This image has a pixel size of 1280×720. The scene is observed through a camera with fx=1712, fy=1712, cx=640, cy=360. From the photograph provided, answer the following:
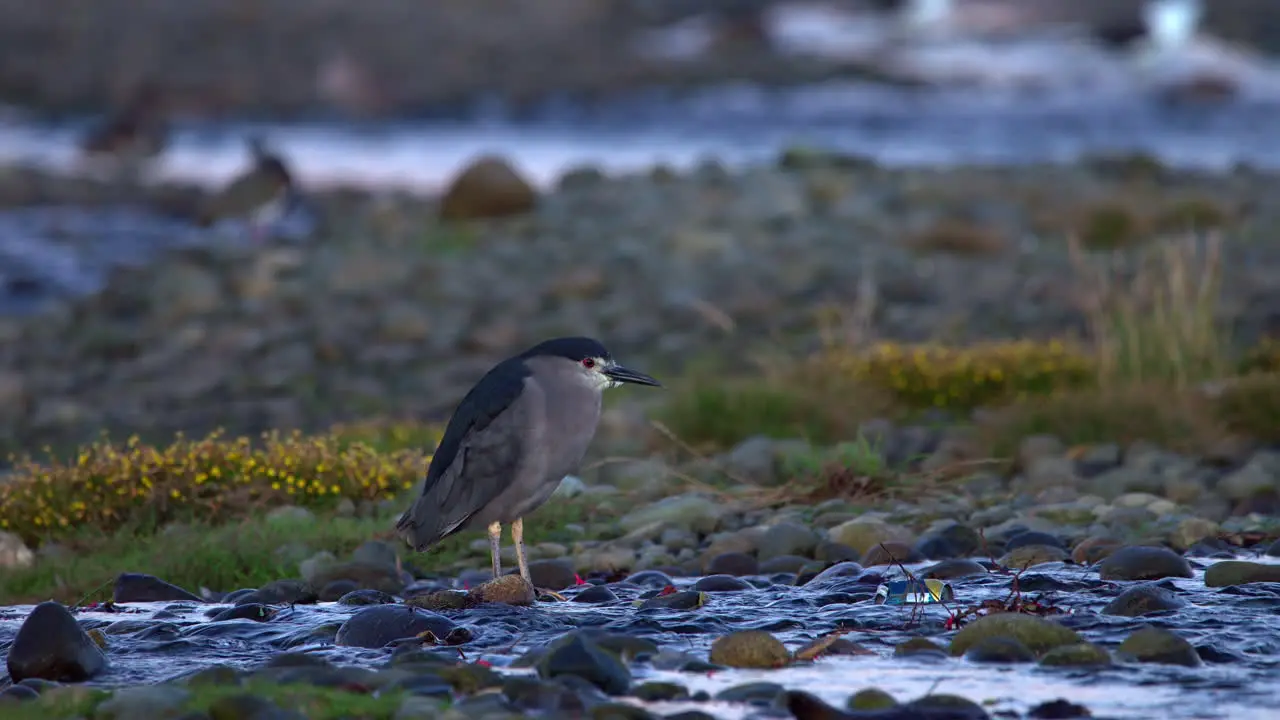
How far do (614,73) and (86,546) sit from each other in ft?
147

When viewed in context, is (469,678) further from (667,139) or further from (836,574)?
(667,139)

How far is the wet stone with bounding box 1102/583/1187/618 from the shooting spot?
719cm

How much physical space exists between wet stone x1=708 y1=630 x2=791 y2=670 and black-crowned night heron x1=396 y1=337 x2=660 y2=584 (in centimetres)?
137

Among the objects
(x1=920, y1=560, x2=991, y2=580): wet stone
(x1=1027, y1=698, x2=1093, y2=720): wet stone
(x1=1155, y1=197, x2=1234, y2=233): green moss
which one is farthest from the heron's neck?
(x1=1027, y1=698, x2=1093, y2=720): wet stone

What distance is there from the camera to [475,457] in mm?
7738

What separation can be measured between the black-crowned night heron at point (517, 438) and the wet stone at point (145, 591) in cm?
142

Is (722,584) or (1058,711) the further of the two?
(722,584)

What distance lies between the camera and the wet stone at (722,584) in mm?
8125

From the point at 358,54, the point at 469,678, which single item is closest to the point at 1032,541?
the point at 469,678

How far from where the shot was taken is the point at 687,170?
96.3 ft

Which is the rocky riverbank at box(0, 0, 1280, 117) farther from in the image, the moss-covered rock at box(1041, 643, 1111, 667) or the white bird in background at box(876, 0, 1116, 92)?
the moss-covered rock at box(1041, 643, 1111, 667)

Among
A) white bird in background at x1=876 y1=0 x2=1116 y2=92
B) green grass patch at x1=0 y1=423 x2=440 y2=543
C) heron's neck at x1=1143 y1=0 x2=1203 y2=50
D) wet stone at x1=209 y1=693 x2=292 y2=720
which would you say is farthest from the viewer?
heron's neck at x1=1143 y1=0 x2=1203 y2=50

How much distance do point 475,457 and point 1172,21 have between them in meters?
53.5

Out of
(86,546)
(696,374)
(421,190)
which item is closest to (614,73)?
(421,190)
